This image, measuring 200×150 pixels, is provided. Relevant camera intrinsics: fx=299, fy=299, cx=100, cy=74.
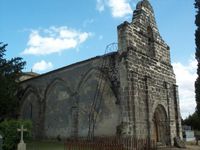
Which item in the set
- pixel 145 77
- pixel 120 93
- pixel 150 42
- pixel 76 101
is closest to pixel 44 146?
pixel 76 101

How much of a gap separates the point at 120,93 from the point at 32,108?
11.2 m

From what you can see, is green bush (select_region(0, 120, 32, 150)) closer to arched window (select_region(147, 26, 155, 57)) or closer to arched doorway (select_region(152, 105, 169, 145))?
arched doorway (select_region(152, 105, 169, 145))

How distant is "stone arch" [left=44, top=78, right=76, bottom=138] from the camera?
73.8ft

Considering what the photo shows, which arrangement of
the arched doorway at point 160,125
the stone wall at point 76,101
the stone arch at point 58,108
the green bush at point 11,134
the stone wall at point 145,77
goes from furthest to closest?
the stone arch at point 58,108, the arched doorway at point 160,125, the stone wall at point 76,101, the stone wall at point 145,77, the green bush at point 11,134

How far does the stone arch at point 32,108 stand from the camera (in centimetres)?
2530

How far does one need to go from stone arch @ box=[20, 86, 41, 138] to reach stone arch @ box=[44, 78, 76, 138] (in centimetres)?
104

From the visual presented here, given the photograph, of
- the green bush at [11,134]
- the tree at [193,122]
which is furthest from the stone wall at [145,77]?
the tree at [193,122]

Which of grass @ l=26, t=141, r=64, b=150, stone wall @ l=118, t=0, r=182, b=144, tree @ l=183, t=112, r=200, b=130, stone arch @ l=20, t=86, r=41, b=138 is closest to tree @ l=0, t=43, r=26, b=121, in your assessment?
stone arch @ l=20, t=86, r=41, b=138

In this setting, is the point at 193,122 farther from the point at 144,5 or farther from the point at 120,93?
the point at 120,93

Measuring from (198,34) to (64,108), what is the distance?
11790 millimetres

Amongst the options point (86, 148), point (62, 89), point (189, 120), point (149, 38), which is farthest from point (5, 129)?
point (189, 120)

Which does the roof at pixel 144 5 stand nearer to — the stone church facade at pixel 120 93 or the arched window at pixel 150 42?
the stone church facade at pixel 120 93

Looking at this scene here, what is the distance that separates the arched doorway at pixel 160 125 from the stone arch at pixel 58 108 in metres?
6.11

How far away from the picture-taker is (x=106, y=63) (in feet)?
65.1
